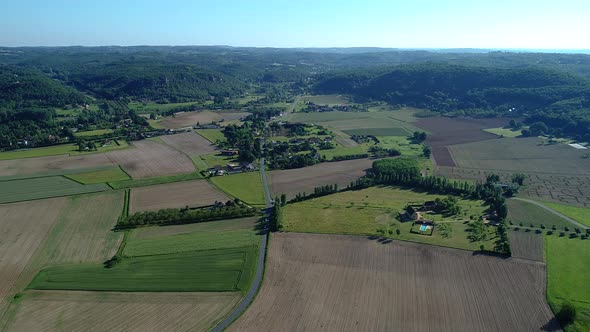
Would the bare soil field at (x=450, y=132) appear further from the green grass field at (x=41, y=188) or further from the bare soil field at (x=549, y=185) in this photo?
the green grass field at (x=41, y=188)

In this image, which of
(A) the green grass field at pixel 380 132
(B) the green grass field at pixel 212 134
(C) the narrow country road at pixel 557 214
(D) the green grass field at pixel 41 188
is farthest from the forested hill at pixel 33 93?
(C) the narrow country road at pixel 557 214

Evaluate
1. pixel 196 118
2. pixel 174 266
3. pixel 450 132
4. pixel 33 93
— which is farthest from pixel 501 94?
pixel 33 93

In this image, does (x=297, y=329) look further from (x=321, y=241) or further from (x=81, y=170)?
(x=81, y=170)

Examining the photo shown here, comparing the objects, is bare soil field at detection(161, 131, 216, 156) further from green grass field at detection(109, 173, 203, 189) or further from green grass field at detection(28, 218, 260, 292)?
green grass field at detection(28, 218, 260, 292)

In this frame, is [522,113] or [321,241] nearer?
[321,241]

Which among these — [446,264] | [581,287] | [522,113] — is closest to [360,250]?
[446,264]

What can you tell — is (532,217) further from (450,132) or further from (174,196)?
(450,132)

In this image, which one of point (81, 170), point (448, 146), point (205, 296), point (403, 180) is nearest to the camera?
point (205, 296)

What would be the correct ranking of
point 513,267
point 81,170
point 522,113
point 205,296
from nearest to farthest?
point 205,296
point 513,267
point 81,170
point 522,113
